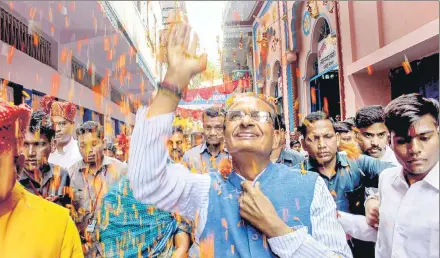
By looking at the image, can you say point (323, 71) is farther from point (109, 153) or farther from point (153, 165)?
point (153, 165)

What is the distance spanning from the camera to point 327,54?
9.82 m

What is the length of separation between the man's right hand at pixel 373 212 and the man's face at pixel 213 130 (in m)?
2.93

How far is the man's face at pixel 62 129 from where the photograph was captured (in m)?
4.95

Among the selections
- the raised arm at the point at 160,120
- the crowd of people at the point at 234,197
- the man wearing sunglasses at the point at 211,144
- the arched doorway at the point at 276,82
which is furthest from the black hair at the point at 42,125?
the arched doorway at the point at 276,82

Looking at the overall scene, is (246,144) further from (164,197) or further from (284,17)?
(284,17)

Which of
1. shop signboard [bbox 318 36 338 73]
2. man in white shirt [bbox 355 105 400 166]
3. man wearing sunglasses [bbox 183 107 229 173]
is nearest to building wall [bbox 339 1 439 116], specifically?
shop signboard [bbox 318 36 338 73]

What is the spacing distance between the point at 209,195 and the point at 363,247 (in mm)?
1735

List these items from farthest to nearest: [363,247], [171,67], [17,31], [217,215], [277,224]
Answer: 1. [17,31]
2. [363,247]
3. [217,215]
4. [277,224]
5. [171,67]

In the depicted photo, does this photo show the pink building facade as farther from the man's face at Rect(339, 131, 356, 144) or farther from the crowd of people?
the crowd of people

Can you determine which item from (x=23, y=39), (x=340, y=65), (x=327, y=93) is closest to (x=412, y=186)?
(x=23, y=39)

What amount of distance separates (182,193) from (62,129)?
3625 millimetres

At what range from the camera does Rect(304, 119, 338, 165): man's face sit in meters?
3.39

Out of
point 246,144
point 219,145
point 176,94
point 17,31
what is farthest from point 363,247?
point 17,31

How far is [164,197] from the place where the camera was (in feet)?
5.54
